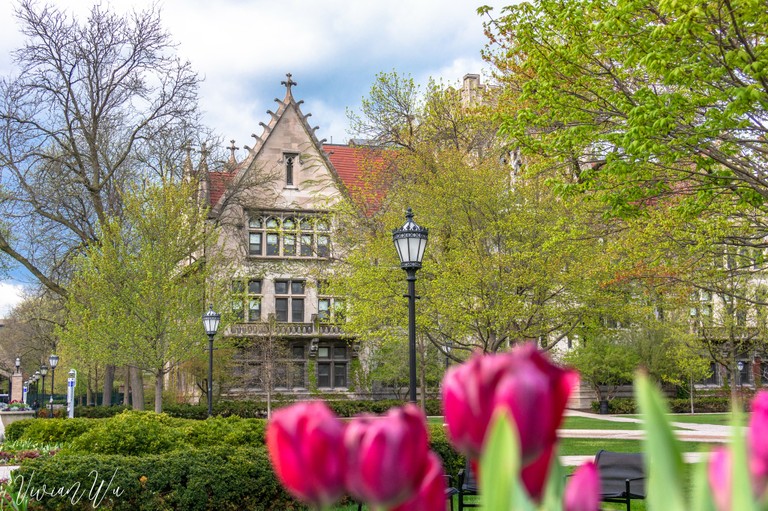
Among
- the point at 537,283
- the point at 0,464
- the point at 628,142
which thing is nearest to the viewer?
the point at 628,142

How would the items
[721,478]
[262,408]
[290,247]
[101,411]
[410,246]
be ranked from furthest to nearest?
1. [290,247]
2. [262,408]
3. [101,411]
4. [410,246]
5. [721,478]

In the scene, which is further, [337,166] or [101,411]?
[337,166]

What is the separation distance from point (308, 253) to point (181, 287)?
51.4 feet

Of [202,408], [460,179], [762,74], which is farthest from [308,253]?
[762,74]

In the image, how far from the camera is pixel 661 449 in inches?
35.5

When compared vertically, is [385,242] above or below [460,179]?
below

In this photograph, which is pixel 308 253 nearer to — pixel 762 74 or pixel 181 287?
pixel 181 287

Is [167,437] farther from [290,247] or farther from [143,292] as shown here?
[290,247]

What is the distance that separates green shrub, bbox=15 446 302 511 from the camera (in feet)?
31.8

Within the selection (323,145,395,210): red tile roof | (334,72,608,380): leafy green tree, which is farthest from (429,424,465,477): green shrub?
(323,145,395,210): red tile roof

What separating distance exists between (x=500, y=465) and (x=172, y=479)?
34.1 feet

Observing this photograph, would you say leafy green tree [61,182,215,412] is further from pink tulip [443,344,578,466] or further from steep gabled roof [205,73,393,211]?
pink tulip [443,344,578,466]

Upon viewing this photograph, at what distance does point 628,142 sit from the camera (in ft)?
39.1

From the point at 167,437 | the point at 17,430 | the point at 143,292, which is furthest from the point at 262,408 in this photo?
the point at 167,437
